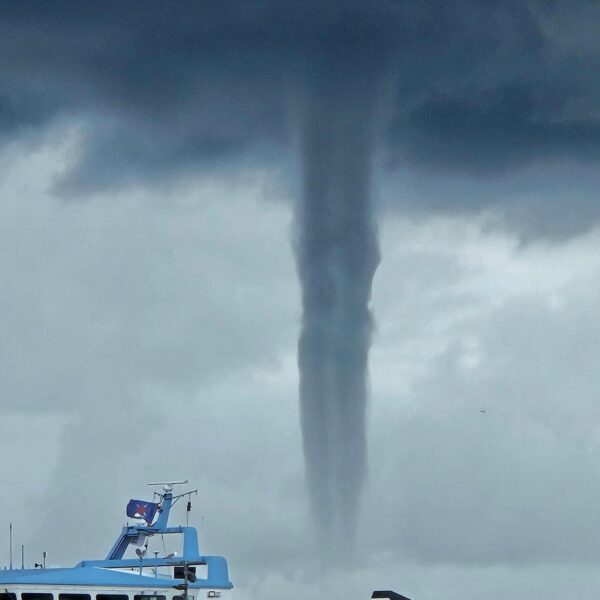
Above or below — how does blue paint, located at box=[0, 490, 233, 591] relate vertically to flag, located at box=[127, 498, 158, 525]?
below

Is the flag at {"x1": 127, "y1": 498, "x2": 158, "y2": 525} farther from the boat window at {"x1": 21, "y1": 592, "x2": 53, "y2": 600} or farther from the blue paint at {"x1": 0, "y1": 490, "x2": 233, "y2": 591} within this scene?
the boat window at {"x1": 21, "y1": 592, "x2": 53, "y2": 600}

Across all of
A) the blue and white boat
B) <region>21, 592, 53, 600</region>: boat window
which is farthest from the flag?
<region>21, 592, 53, 600</region>: boat window

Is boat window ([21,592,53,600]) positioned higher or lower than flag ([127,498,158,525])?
lower

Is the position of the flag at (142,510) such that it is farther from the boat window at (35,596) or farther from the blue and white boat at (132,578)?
the boat window at (35,596)

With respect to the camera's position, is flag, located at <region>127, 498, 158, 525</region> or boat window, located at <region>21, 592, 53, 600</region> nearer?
boat window, located at <region>21, 592, 53, 600</region>

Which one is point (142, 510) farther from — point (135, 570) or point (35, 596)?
point (35, 596)
